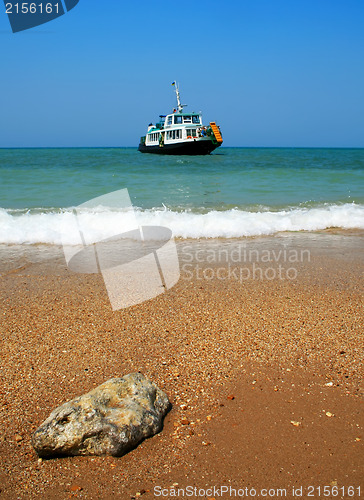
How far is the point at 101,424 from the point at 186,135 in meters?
36.9

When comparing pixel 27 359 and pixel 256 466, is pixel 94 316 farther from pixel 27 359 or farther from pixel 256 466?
pixel 256 466

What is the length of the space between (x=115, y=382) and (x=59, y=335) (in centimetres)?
122

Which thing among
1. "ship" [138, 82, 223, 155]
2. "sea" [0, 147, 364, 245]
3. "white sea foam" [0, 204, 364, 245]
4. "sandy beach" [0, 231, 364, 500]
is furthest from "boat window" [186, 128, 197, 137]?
"sandy beach" [0, 231, 364, 500]

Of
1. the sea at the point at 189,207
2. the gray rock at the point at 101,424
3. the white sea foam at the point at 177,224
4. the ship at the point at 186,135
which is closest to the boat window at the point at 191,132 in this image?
the ship at the point at 186,135

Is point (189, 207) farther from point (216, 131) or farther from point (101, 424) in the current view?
point (216, 131)

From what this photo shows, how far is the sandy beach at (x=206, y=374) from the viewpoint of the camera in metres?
2.08

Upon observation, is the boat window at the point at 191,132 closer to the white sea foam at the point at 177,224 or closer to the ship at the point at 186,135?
the ship at the point at 186,135

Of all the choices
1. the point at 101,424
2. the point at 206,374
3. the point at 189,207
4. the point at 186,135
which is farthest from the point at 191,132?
the point at 101,424

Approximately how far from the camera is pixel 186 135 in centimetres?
3744

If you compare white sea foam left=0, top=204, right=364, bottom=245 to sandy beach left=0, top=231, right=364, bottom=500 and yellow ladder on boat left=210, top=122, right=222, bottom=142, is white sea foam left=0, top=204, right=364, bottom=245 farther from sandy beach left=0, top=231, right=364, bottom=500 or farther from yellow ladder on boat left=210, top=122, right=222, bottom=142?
yellow ladder on boat left=210, top=122, right=222, bottom=142

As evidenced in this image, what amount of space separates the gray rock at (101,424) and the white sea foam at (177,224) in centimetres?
479

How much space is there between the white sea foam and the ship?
2940 centimetres

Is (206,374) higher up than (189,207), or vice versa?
(206,374)

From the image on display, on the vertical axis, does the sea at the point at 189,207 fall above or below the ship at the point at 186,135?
above
